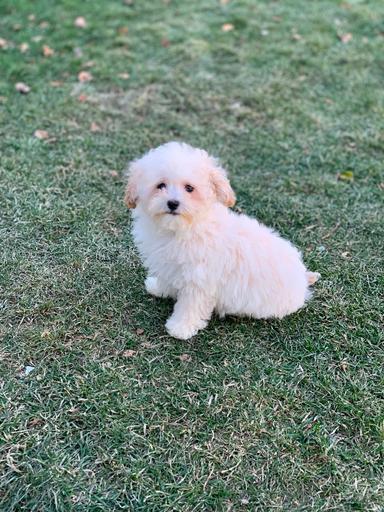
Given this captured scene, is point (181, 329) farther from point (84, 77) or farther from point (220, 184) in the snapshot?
point (84, 77)

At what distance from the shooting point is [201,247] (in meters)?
2.89

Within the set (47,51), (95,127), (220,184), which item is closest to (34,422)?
(220,184)

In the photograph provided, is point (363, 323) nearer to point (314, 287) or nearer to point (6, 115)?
point (314, 287)

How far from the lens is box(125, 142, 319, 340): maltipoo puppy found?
8.83ft

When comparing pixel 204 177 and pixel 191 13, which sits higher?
pixel 204 177

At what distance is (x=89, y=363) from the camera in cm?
300

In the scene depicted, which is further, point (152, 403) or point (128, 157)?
point (128, 157)

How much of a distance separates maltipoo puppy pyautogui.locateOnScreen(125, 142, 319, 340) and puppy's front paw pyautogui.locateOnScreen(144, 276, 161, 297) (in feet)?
0.43

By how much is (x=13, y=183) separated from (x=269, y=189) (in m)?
1.97

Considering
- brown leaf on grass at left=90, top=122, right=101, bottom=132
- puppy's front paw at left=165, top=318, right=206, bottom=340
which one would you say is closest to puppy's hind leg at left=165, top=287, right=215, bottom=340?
puppy's front paw at left=165, top=318, right=206, bottom=340

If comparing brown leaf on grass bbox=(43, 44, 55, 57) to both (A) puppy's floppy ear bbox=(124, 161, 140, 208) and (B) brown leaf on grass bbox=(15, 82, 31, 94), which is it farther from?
(A) puppy's floppy ear bbox=(124, 161, 140, 208)

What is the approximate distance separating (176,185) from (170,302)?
947 mm

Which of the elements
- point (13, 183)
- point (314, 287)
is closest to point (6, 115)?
point (13, 183)

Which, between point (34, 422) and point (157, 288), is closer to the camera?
point (34, 422)
